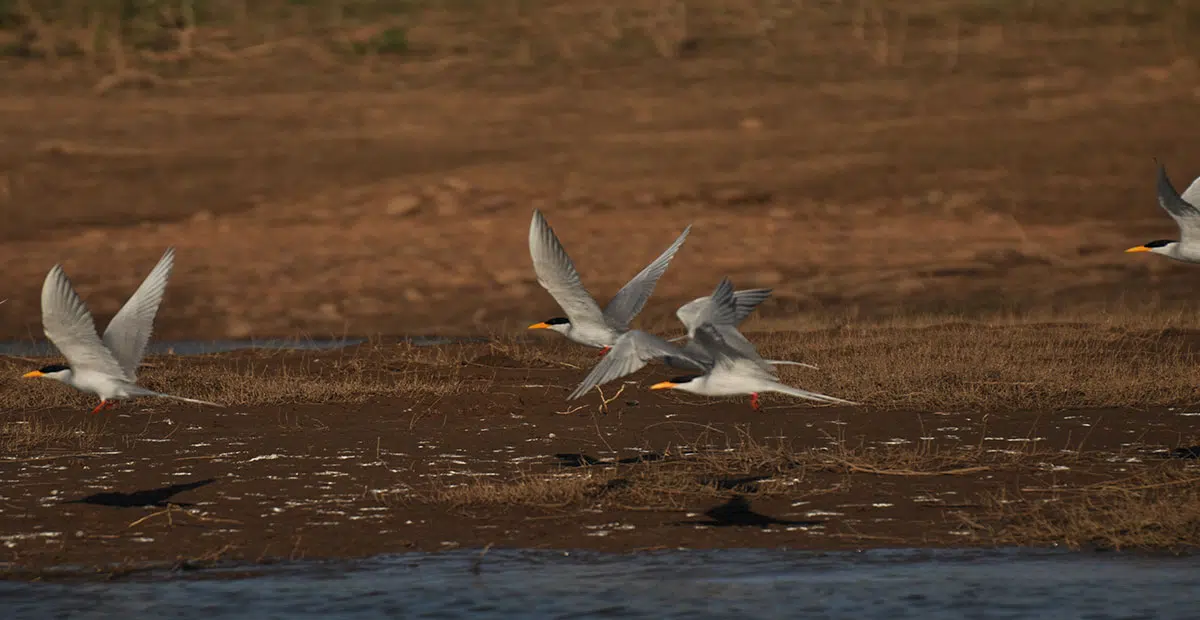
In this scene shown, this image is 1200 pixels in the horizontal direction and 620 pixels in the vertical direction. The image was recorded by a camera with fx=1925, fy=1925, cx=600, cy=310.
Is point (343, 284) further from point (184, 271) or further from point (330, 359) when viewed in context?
point (330, 359)

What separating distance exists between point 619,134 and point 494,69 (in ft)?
7.73

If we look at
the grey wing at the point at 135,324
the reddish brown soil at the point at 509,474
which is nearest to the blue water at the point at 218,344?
the reddish brown soil at the point at 509,474

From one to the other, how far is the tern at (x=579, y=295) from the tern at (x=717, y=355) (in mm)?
1966

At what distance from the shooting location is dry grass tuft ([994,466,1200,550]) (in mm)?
8500

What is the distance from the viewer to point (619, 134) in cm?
2394

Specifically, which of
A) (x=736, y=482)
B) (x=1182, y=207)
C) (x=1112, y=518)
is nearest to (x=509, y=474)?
(x=736, y=482)

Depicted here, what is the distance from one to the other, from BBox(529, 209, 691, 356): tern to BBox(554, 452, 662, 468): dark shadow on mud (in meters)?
1.62

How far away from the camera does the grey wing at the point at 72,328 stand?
10.6 m

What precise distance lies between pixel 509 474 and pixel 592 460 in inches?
22.5

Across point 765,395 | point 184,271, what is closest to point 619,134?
point 184,271

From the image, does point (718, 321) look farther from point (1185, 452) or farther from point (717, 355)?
point (1185, 452)

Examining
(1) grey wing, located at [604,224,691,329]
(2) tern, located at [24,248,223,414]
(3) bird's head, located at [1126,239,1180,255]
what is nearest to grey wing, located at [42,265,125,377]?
(2) tern, located at [24,248,223,414]

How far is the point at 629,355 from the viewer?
376 inches

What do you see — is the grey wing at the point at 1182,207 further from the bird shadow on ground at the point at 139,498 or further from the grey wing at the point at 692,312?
the bird shadow on ground at the point at 139,498
